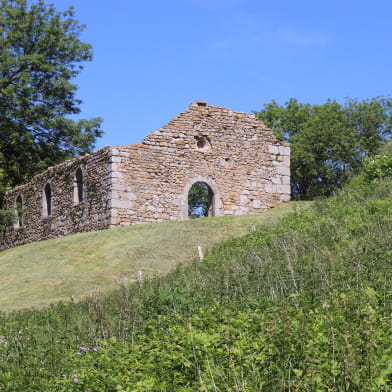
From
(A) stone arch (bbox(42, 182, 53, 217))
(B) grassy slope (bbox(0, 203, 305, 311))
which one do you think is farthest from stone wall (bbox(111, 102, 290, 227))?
(A) stone arch (bbox(42, 182, 53, 217))

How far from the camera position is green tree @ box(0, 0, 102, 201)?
28.4m

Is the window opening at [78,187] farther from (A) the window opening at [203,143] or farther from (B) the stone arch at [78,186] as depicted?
(A) the window opening at [203,143]

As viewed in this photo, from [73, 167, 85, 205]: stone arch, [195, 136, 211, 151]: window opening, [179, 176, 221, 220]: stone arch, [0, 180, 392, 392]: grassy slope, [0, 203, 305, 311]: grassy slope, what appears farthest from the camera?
[73, 167, 85, 205]: stone arch

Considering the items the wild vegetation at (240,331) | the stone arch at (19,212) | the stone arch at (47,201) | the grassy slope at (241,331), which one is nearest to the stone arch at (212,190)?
the stone arch at (47,201)

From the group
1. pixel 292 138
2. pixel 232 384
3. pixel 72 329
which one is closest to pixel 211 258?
pixel 72 329

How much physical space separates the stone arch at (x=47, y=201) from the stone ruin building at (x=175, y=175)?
30cm

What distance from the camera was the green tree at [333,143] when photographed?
3538cm

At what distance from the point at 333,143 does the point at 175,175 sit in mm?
16628

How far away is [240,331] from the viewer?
18.7 feet

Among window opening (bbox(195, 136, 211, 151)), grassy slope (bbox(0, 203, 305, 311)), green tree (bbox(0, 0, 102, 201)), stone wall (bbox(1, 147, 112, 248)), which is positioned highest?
green tree (bbox(0, 0, 102, 201))

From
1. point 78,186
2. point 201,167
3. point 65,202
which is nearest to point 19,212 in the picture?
point 65,202

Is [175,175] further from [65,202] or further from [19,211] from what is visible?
[19,211]

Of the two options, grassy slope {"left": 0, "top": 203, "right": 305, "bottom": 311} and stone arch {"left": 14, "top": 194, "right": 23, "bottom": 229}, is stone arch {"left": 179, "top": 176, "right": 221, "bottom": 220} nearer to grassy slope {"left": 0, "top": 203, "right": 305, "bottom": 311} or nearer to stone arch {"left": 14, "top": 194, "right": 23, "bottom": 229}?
grassy slope {"left": 0, "top": 203, "right": 305, "bottom": 311}

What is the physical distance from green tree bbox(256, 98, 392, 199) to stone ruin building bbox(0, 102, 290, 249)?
485 inches
